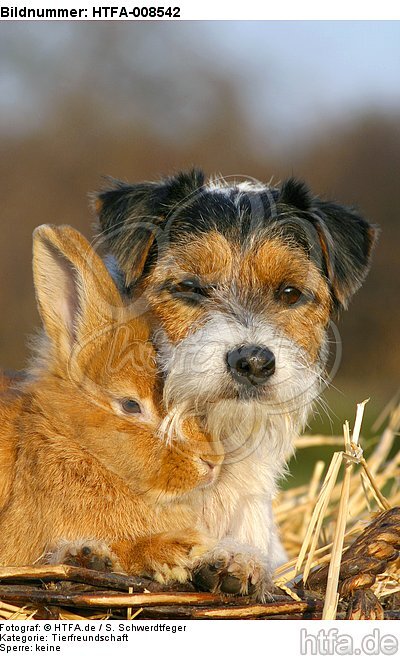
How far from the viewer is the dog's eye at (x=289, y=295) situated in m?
4.79

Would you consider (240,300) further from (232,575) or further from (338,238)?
(232,575)

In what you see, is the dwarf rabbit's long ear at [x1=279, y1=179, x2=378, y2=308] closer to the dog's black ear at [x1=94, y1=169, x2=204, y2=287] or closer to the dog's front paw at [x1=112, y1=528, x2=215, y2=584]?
the dog's black ear at [x1=94, y1=169, x2=204, y2=287]

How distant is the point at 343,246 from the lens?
5102 millimetres

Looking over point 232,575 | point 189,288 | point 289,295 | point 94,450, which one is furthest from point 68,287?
point 232,575

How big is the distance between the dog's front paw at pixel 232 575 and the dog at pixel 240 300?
13 cm

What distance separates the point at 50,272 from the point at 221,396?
1055 millimetres

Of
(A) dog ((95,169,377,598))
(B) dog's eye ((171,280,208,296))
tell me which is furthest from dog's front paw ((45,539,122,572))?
(B) dog's eye ((171,280,208,296))

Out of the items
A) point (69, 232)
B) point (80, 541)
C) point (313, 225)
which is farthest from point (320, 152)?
point (80, 541)

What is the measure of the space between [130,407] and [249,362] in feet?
1.98

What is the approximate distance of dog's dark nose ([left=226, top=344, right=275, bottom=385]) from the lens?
4.22 meters

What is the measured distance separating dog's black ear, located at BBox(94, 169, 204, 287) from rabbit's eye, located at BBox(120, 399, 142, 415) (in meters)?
0.88

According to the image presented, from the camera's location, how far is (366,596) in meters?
3.76

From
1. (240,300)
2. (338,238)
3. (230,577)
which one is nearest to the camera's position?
(230,577)

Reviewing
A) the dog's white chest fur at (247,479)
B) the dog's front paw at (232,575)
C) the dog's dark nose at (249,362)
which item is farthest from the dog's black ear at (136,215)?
the dog's front paw at (232,575)
